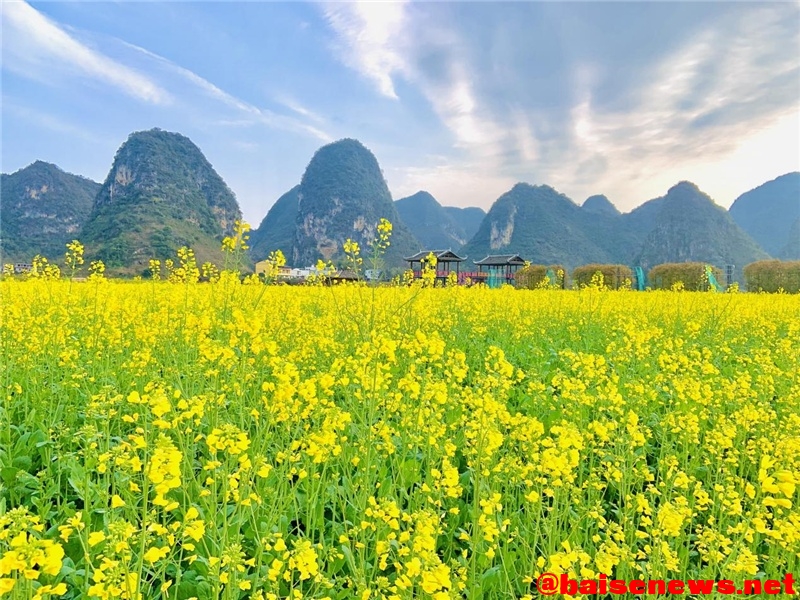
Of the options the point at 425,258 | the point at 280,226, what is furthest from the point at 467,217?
the point at 425,258

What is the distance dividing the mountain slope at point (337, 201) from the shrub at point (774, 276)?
7290 centimetres

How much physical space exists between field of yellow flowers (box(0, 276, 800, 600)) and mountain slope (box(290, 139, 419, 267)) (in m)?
89.5

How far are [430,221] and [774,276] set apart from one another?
93382 mm

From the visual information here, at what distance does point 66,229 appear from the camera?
58125mm

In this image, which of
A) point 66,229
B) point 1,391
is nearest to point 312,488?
point 1,391

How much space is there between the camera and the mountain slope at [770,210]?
77.9 m

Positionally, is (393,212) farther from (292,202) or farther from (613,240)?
(613,240)

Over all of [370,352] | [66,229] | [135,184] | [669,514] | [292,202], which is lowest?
[669,514]

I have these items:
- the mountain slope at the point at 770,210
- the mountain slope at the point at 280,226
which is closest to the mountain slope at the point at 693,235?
the mountain slope at the point at 770,210

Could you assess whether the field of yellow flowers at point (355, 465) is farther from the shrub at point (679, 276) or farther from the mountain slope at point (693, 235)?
the mountain slope at point (693, 235)

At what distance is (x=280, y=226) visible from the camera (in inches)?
4193

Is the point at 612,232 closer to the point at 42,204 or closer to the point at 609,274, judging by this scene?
the point at 609,274

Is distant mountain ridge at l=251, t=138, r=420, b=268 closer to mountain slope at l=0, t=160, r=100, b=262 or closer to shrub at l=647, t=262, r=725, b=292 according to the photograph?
mountain slope at l=0, t=160, r=100, b=262

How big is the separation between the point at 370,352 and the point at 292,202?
386 ft
